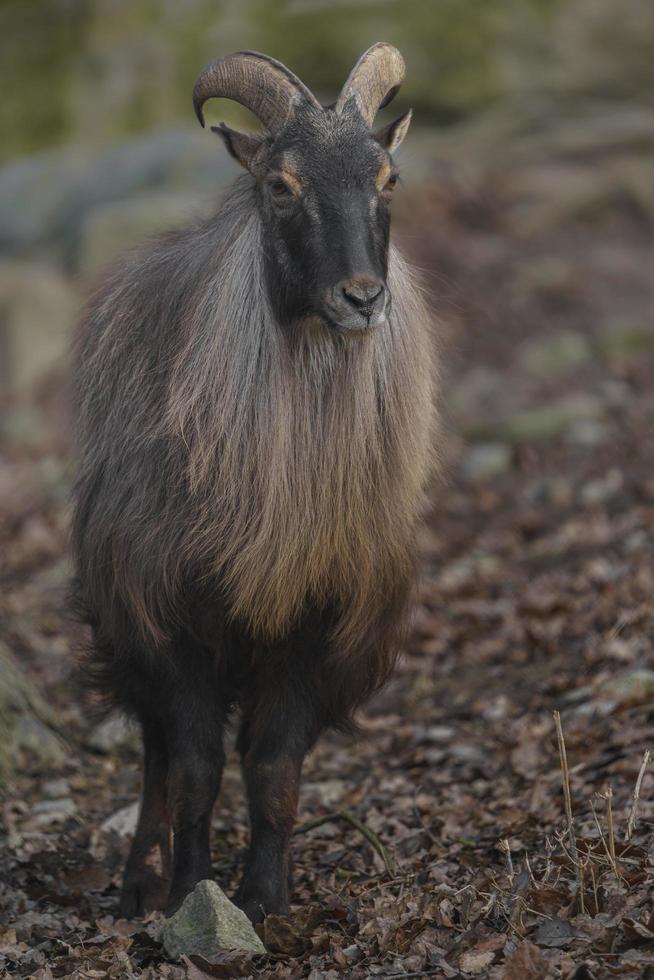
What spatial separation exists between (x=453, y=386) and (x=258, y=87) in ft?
27.2

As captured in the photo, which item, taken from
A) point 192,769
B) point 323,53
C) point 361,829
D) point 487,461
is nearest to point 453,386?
point 487,461

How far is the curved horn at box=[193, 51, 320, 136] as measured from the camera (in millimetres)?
4965

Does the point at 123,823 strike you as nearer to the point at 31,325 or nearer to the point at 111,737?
the point at 111,737

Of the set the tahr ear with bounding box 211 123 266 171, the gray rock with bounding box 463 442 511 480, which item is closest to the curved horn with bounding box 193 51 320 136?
the tahr ear with bounding box 211 123 266 171

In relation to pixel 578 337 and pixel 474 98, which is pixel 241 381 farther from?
pixel 474 98

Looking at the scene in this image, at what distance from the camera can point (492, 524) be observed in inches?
407

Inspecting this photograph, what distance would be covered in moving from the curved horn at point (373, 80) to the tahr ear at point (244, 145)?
1.04 ft

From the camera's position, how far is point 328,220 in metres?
4.69

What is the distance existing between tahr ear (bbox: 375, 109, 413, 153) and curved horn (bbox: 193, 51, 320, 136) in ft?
0.89

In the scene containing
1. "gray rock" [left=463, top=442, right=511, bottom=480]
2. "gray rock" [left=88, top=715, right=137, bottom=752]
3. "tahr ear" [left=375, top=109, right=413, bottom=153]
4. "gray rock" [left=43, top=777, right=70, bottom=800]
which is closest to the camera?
"tahr ear" [left=375, top=109, right=413, bottom=153]

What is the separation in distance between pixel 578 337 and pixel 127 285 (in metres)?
9.02

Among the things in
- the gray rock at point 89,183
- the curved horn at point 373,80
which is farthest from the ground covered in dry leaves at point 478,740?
the gray rock at point 89,183

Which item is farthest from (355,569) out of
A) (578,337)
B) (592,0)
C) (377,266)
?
(592,0)

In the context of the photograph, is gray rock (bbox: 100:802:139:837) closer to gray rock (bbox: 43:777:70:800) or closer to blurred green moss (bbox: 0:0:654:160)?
gray rock (bbox: 43:777:70:800)
